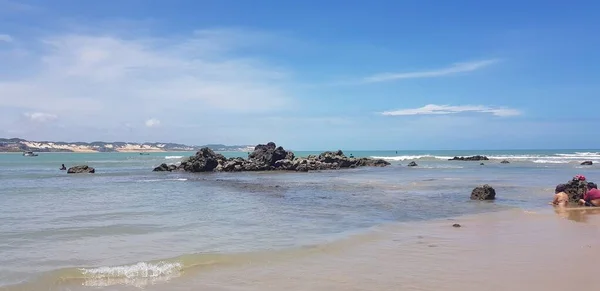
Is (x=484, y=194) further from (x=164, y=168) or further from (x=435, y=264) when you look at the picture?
(x=164, y=168)

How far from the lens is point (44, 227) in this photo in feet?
41.3

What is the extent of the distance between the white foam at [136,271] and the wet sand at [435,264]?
513 millimetres

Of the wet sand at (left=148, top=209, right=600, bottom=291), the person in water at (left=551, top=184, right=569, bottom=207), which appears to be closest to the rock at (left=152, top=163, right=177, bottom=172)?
the person in water at (left=551, top=184, right=569, bottom=207)

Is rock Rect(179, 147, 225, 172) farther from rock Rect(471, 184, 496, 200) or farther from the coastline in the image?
the coastline

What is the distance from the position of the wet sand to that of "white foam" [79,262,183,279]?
513 mm

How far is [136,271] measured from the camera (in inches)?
312

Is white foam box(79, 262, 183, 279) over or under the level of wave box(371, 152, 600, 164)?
under

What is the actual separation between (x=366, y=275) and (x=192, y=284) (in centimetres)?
269

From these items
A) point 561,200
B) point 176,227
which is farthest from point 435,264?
A: point 561,200

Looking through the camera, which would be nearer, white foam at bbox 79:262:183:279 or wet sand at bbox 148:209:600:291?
wet sand at bbox 148:209:600:291

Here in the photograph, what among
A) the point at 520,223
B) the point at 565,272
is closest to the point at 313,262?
the point at 565,272

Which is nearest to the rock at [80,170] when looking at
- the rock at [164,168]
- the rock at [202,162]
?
the rock at [164,168]

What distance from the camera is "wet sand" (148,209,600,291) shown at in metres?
7.13

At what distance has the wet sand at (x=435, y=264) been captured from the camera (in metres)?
7.13
